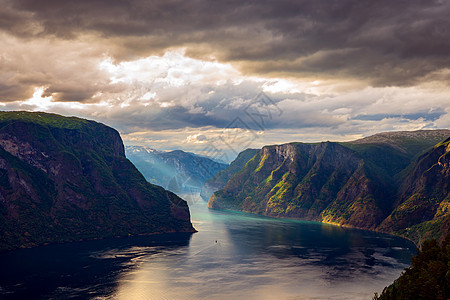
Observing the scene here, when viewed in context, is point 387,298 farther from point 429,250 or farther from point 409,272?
point 429,250

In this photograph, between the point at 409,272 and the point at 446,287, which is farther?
the point at 409,272

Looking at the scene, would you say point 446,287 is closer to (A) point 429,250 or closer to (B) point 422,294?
(B) point 422,294

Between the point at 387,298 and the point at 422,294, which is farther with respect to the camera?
the point at 387,298

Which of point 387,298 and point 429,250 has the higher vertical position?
point 429,250

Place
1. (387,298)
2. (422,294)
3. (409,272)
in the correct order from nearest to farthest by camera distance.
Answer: (422,294) → (387,298) → (409,272)

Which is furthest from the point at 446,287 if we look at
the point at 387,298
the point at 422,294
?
the point at 387,298

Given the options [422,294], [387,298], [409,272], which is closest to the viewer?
[422,294]

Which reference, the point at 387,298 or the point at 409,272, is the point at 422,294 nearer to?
the point at 387,298

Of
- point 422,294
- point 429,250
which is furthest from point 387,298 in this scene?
point 429,250
